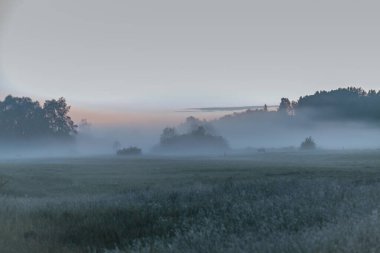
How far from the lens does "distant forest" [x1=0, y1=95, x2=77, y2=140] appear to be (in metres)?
136

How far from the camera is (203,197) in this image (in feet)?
48.5

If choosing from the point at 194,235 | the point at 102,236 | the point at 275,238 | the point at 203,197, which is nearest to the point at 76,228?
the point at 102,236

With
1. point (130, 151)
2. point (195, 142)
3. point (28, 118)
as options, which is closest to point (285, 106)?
point (195, 142)

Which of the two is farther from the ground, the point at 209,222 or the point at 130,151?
the point at 209,222

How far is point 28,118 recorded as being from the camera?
13625cm

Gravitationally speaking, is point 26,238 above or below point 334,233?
below

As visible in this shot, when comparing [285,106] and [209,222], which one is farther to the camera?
[285,106]

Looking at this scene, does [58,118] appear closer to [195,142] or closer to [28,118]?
[28,118]

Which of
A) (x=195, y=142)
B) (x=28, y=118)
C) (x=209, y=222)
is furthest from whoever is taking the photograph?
(x=195, y=142)

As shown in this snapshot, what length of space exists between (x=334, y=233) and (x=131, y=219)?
669 centimetres

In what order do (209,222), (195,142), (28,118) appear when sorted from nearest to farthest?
(209,222) → (28,118) → (195,142)

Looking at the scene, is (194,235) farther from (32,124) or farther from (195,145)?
(195,145)

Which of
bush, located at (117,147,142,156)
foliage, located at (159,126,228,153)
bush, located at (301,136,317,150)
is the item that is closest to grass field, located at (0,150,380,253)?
bush, located at (117,147,142,156)

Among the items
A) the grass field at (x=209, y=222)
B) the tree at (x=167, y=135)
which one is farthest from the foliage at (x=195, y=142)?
the grass field at (x=209, y=222)
